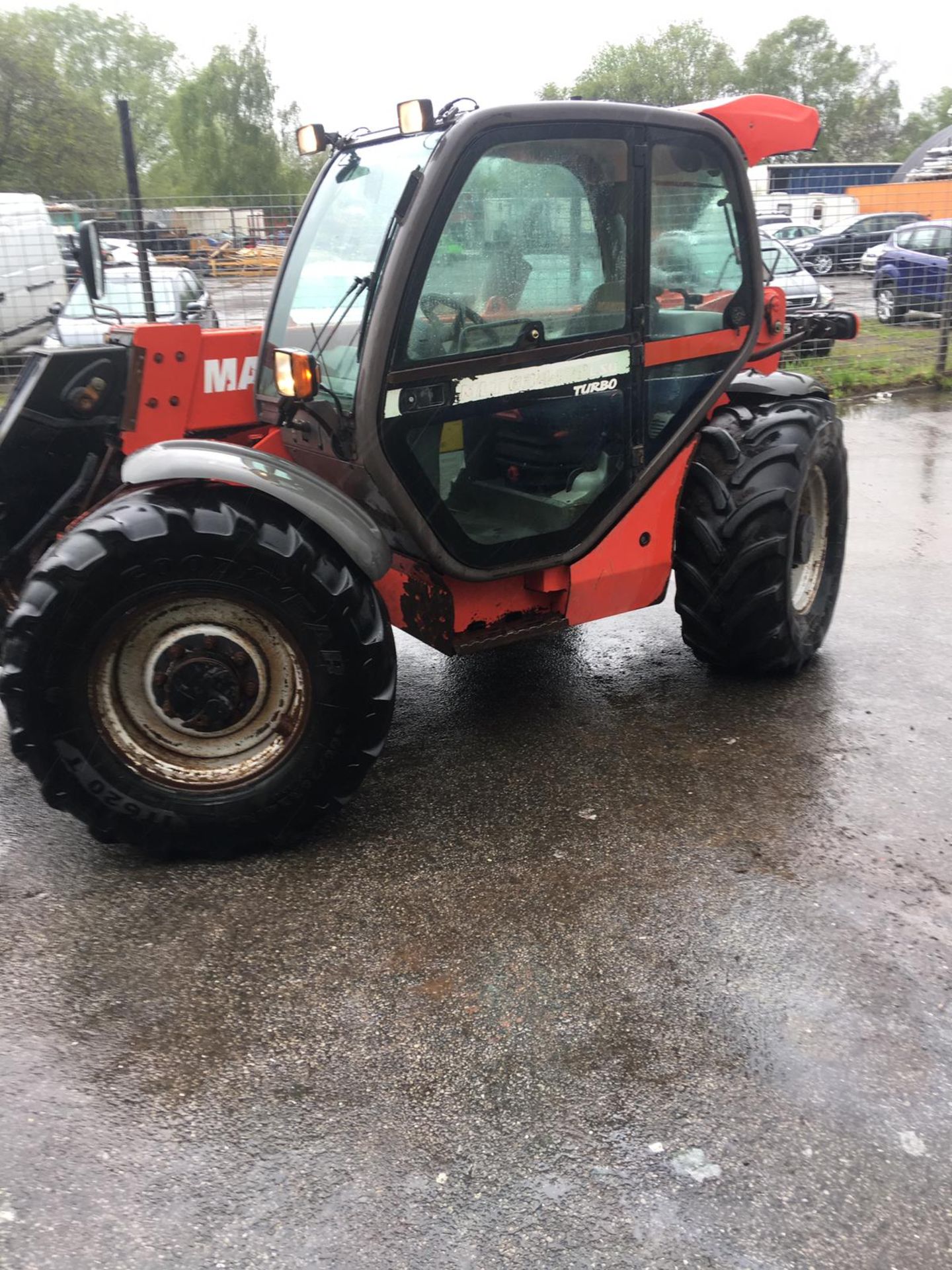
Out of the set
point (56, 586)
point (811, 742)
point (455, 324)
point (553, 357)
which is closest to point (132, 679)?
point (56, 586)

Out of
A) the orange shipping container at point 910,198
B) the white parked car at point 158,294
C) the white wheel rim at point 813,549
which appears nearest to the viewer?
the white wheel rim at point 813,549

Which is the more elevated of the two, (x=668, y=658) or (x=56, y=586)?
(x=56, y=586)

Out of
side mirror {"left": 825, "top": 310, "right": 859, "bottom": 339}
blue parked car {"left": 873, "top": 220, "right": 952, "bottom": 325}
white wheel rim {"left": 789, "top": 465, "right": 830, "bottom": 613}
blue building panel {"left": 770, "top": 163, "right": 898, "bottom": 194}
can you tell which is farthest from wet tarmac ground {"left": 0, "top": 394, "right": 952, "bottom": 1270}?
blue building panel {"left": 770, "top": 163, "right": 898, "bottom": 194}

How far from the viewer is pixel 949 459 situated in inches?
330

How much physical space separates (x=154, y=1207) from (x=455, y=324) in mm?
2415

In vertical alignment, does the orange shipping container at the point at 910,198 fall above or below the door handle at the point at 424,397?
above

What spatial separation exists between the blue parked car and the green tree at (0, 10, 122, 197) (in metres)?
24.2

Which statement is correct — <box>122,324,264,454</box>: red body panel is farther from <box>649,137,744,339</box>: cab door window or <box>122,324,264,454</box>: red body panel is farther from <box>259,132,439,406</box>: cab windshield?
<box>649,137,744,339</box>: cab door window

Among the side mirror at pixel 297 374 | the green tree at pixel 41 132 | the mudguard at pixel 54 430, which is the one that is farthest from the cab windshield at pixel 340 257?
the green tree at pixel 41 132

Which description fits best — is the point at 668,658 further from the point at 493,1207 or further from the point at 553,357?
the point at 493,1207

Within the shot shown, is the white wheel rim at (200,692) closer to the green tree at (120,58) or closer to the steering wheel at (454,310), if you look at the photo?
the steering wheel at (454,310)

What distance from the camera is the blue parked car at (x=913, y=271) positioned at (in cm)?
1308

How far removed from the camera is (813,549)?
4.70 meters

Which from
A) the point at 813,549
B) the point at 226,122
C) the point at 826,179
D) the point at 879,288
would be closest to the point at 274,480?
the point at 813,549
